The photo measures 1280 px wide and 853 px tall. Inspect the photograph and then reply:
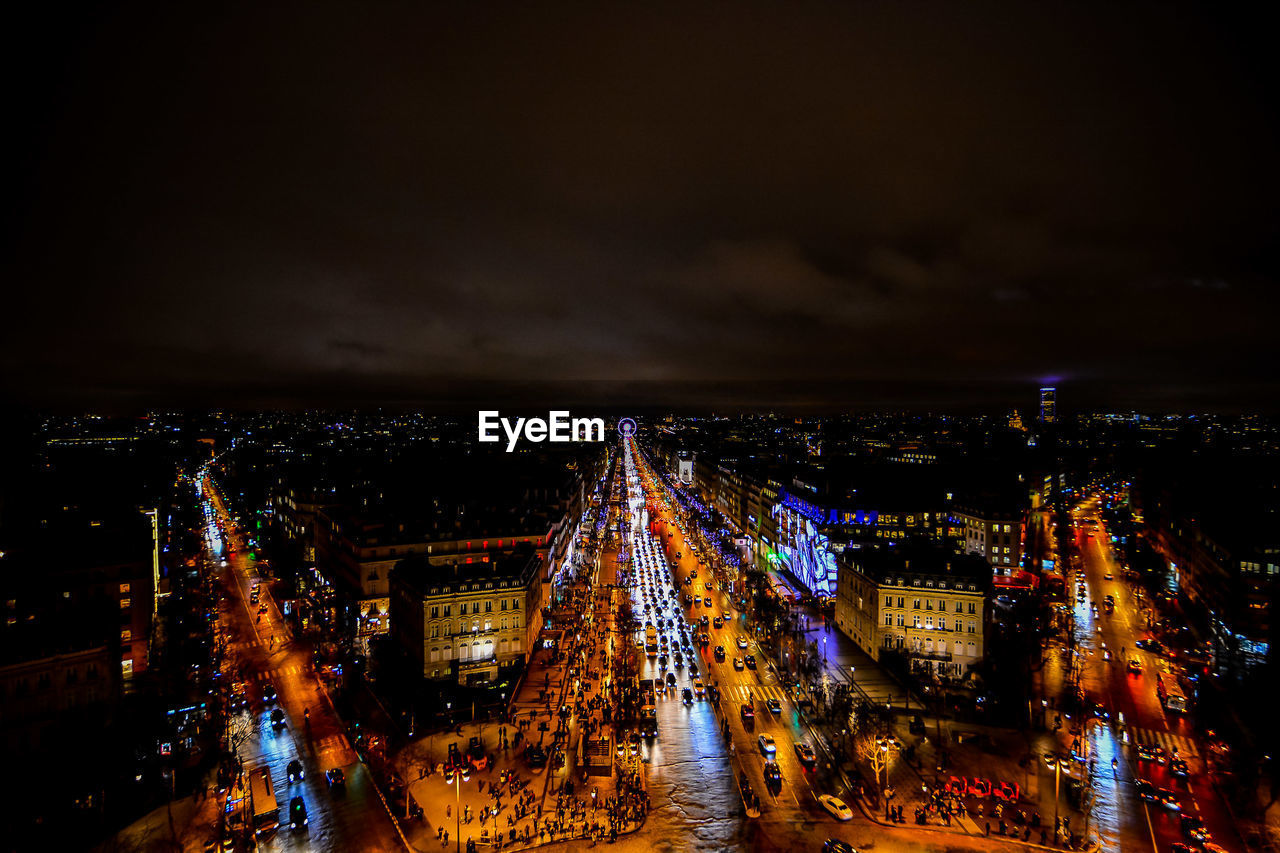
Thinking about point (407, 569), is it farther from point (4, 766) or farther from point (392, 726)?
point (4, 766)

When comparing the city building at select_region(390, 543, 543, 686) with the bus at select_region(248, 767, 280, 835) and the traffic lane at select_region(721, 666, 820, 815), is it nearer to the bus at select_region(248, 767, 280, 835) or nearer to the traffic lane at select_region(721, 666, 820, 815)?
the bus at select_region(248, 767, 280, 835)

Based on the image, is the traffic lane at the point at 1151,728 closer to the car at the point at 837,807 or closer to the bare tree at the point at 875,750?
the bare tree at the point at 875,750

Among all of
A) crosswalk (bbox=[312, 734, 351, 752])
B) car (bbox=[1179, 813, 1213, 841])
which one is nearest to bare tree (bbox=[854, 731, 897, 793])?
car (bbox=[1179, 813, 1213, 841])

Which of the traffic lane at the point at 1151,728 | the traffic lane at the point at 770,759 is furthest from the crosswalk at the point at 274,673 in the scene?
the traffic lane at the point at 1151,728

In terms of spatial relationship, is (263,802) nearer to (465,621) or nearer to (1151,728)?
(465,621)

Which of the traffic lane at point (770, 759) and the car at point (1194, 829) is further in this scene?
the traffic lane at point (770, 759)

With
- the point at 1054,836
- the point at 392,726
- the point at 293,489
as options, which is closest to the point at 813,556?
the point at 1054,836

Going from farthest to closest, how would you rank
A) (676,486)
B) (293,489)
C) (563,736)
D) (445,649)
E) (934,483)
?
(676,486)
(934,483)
(293,489)
(445,649)
(563,736)
